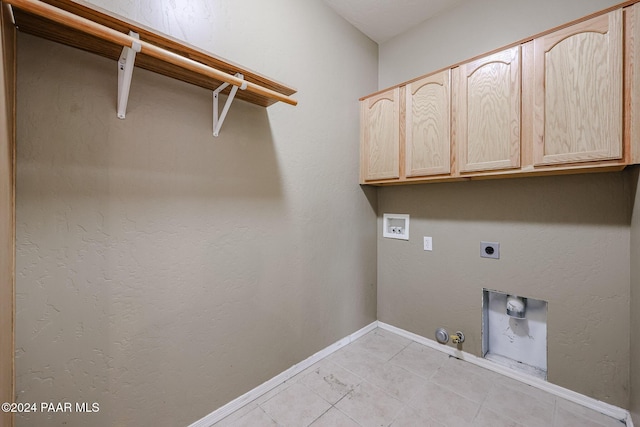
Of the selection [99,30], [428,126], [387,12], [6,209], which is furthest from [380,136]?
[6,209]

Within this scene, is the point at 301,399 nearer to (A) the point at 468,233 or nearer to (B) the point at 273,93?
(A) the point at 468,233

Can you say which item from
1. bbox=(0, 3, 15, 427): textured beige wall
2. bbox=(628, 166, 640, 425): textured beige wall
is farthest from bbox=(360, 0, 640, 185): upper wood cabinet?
bbox=(0, 3, 15, 427): textured beige wall

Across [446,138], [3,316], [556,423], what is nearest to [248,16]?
[446,138]

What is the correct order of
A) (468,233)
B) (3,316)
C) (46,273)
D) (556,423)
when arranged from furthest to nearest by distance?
→ (468,233)
(556,423)
(46,273)
(3,316)

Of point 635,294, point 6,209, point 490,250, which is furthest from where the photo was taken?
point 490,250

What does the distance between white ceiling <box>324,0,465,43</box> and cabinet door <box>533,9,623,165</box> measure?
3.15 ft

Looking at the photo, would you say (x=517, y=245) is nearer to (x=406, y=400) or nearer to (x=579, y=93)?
(x=579, y=93)

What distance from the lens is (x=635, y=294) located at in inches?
52.2

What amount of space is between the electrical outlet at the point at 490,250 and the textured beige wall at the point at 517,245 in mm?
37

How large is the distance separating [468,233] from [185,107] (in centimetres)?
206

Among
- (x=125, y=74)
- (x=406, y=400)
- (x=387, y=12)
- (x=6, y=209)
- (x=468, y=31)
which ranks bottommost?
(x=406, y=400)

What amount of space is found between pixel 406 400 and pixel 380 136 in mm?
1883

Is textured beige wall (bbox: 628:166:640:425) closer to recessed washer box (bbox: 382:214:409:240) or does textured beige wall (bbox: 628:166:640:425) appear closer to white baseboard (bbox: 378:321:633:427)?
white baseboard (bbox: 378:321:633:427)

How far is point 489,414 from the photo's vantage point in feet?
4.86
